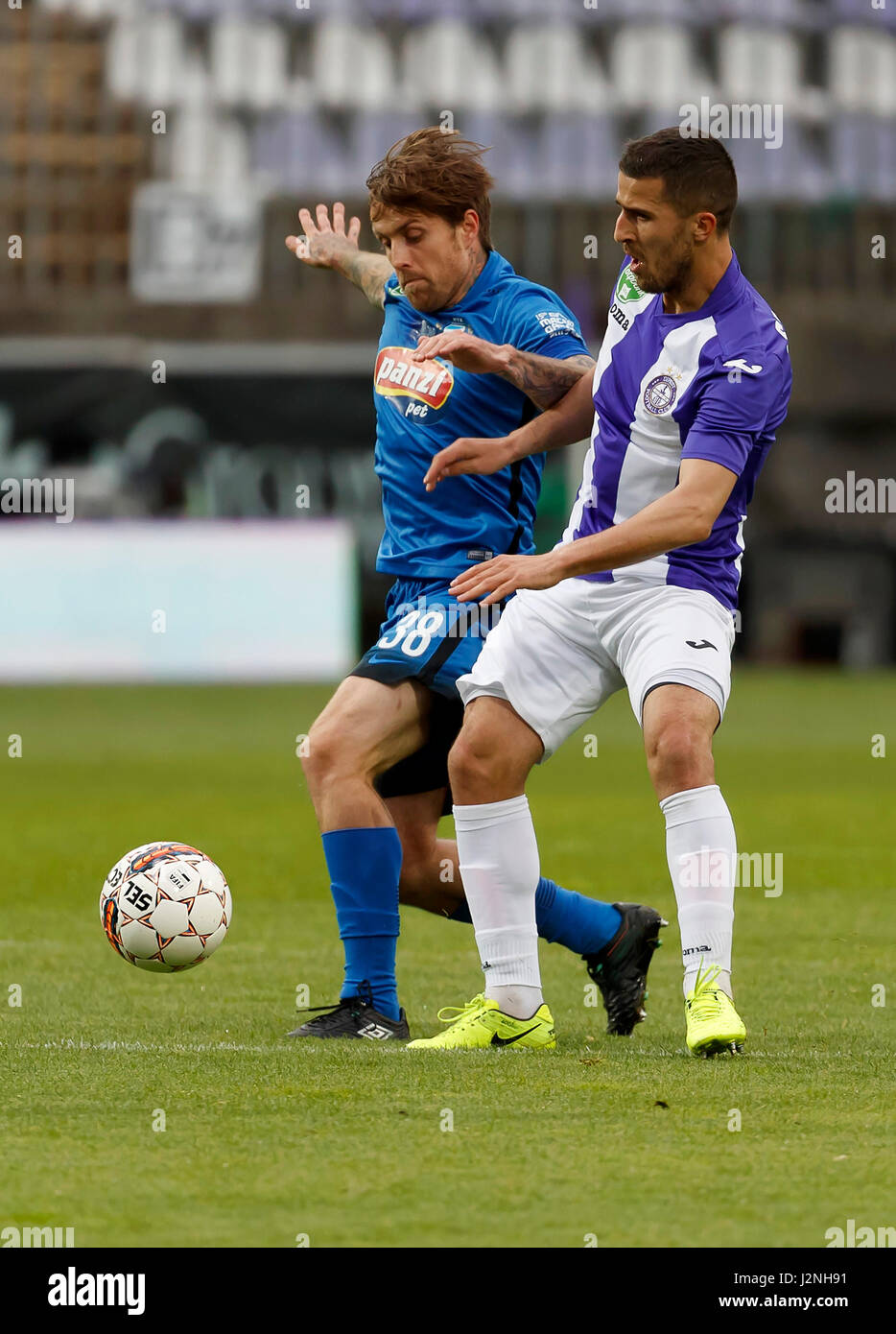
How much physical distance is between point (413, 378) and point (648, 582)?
1.02 metres

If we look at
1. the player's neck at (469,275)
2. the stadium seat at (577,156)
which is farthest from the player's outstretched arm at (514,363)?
the stadium seat at (577,156)

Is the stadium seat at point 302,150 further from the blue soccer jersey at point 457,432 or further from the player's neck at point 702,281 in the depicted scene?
the player's neck at point 702,281

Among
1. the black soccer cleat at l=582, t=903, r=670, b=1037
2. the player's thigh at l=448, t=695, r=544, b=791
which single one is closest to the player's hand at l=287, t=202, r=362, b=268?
the player's thigh at l=448, t=695, r=544, b=791

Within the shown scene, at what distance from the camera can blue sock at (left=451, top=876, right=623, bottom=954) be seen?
565 centimetres

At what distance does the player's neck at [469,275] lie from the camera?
5.74 m

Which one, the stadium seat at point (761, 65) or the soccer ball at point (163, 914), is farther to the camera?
the stadium seat at point (761, 65)

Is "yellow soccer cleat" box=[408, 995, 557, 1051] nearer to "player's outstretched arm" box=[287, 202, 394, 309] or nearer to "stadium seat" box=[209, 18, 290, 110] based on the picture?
"player's outstretched arm" box=[287, 202, 394, 309]

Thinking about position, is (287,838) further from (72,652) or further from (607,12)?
(607,12)

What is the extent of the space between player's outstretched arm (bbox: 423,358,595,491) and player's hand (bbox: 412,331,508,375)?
7.0 inches

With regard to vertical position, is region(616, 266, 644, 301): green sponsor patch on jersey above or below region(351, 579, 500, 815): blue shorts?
above

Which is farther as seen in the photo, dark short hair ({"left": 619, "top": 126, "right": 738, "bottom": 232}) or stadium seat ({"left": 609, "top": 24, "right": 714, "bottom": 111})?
stadium seat ({"left": 609, "top": 24, "right": 714, "bottom": 111})

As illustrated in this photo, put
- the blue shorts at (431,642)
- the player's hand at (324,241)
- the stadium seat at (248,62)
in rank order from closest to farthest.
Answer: the blue shorts at (431,642) < the player's hand at (324,241) < the stadium seat at (248,62)

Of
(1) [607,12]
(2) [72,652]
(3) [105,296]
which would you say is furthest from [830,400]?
(2) [72,652]

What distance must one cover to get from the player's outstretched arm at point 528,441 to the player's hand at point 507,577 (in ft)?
1.42
